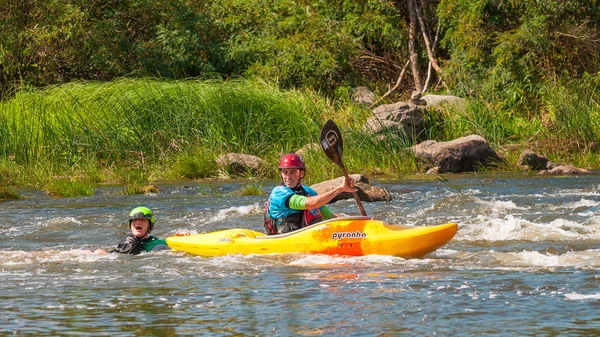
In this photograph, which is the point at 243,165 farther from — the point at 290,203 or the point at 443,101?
the point at 290,203

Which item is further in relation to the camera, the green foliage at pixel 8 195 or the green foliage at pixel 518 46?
the green foliage at pixel 518 46

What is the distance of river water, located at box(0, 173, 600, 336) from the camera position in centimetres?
526

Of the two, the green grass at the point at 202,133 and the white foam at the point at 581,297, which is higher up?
the green grass at the point at 202,133

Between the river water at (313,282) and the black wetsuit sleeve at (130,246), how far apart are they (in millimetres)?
115

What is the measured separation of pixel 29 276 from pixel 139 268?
2.46 ft

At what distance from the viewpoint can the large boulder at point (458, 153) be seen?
14945 mm

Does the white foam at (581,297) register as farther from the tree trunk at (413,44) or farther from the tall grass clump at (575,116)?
the tree trunk at (413,44)

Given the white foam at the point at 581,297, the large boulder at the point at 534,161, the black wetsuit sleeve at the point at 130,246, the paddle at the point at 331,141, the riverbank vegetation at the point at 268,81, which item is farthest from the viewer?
the riverbank vegetation at the point at 268,81

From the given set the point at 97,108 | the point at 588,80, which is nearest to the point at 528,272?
the point at 97,108

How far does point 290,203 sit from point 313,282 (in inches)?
54.3

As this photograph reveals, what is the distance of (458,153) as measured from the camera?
590 inches

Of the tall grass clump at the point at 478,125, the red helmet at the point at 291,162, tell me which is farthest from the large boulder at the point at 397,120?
the red helmet at the point at 291,162

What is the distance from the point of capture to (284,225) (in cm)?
801

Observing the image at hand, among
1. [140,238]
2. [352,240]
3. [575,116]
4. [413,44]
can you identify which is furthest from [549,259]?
[413,44]
